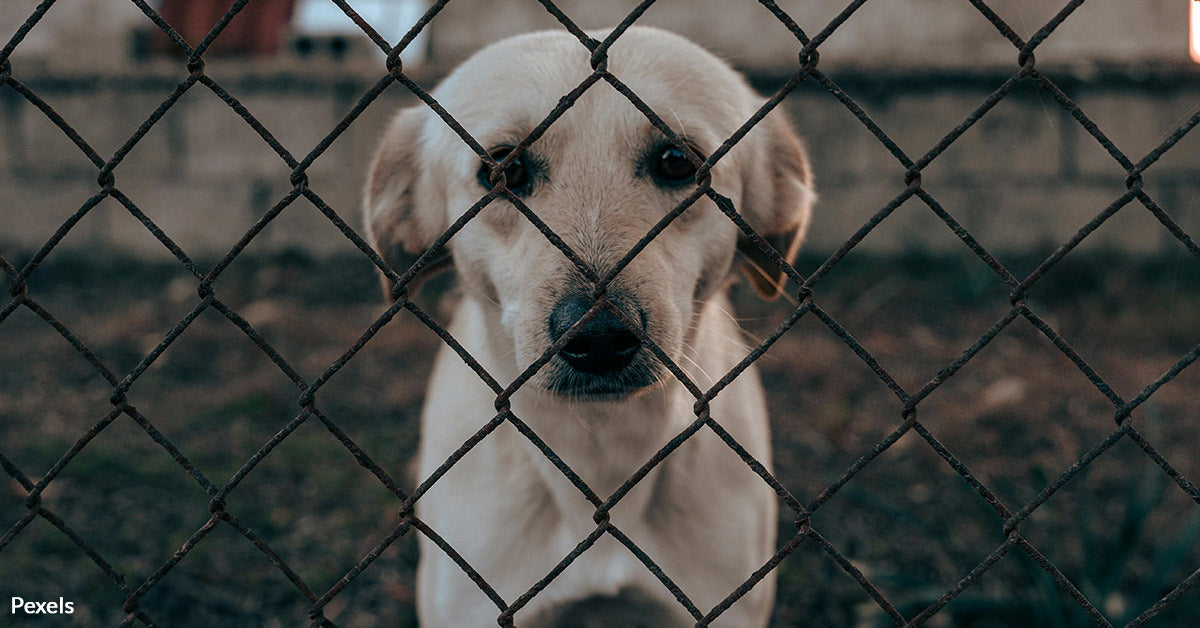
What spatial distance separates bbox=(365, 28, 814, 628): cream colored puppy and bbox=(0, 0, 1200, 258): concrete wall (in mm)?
2693

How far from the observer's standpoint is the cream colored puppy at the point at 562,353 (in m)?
1.60

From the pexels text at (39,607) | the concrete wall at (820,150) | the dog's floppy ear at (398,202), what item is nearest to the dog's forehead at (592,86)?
the dog's floppy ear at (398,202)

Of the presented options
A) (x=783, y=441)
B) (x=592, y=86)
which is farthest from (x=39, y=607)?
(x=783, y=441)

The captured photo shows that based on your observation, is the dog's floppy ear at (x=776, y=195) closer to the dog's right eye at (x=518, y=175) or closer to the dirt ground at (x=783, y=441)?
the dirt ground at (x=783, y=441)

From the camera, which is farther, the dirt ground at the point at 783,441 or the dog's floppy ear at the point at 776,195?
the dirt ground at the point at 783,441

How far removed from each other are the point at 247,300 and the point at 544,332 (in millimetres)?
3529

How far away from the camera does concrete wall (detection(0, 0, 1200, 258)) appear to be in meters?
4.52

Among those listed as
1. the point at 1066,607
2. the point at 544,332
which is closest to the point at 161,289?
the point at 544,332

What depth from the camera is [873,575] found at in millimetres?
2332

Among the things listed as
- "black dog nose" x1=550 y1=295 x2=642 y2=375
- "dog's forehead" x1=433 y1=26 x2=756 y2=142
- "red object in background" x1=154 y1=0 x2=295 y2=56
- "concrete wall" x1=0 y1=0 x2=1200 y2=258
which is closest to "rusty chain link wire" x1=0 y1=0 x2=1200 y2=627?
"black dog nose" x1=550 y1=295 x2=642 y2=375

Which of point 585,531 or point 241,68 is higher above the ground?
point 241,68

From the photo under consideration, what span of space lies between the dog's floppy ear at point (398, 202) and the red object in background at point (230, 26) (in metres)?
3.92

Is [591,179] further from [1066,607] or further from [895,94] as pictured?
[895,94]

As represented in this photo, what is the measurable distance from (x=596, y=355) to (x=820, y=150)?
3596 mm
